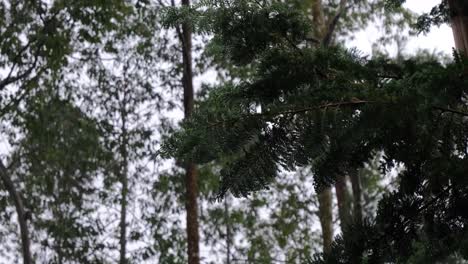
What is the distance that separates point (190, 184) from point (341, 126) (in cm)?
893

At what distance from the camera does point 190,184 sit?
1075 centimetres

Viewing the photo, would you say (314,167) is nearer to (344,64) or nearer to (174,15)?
(344,64)

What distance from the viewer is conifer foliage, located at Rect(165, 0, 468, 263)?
6.11 ft

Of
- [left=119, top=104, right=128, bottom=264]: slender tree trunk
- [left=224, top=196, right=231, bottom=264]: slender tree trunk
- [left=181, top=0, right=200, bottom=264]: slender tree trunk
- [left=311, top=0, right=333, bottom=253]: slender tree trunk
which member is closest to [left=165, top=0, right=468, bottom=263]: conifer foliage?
[left=181, top=0, right=200, bottom=264]: slender tree trunk

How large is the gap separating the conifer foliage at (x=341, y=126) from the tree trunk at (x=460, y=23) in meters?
0.48

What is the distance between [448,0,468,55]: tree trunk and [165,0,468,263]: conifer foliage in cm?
48

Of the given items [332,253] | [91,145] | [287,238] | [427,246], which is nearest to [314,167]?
[332,253]

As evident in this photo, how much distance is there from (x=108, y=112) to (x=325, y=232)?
199 inches

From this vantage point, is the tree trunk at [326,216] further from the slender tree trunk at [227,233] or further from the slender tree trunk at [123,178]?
the slender tree trunk at [123,178]

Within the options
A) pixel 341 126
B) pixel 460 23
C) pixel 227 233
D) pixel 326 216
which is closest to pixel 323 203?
pixel 326 216

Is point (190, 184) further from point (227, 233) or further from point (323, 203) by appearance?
point (227, 233)

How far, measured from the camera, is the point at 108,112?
14102 millimetres

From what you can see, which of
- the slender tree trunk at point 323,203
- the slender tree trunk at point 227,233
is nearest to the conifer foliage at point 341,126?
the slender tree trunk at point 323,203

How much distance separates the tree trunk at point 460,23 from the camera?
2.60 m
